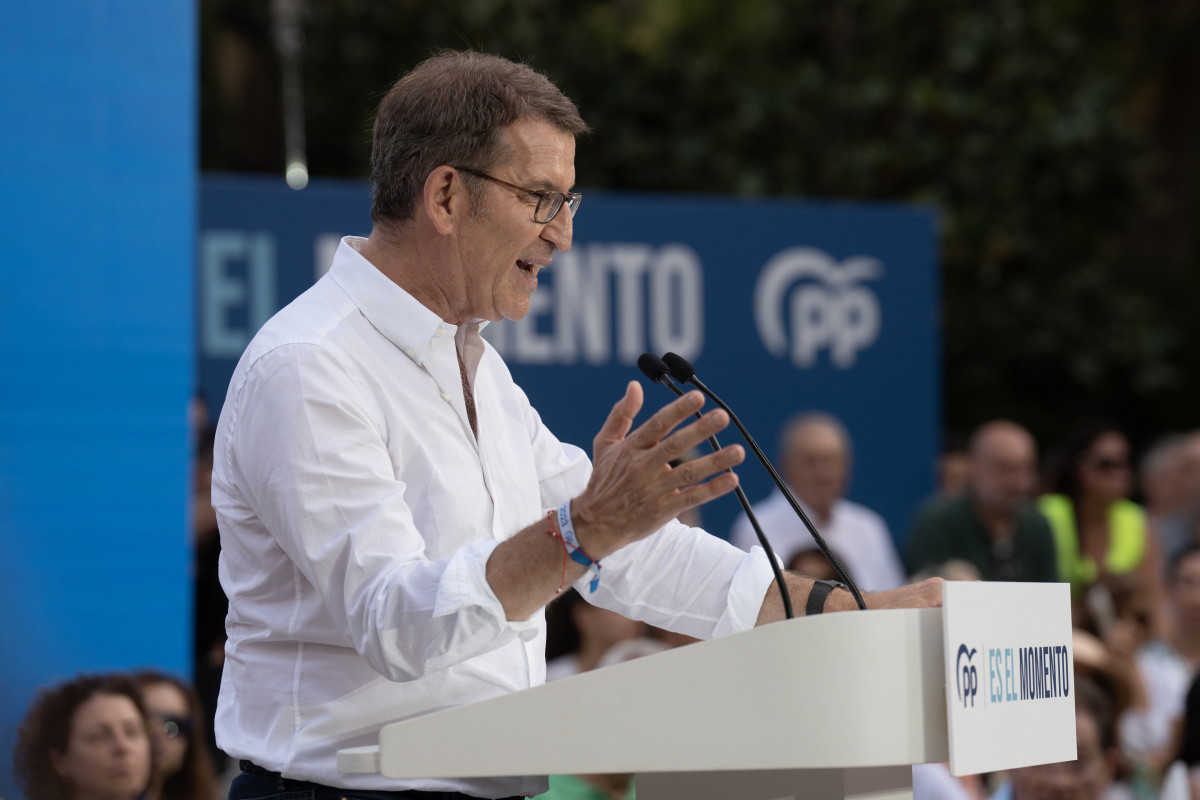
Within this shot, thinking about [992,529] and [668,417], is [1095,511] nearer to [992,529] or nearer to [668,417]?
[992,529]

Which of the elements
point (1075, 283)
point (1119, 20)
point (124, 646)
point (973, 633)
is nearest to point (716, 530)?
point (124, 646)

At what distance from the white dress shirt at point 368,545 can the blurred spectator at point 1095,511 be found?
448 centimetres

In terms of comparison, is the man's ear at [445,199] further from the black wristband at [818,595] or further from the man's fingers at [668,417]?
the black wristband at [818,595]

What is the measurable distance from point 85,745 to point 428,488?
1.65 meters

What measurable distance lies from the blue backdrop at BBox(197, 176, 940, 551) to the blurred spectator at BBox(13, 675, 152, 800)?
2.41 m

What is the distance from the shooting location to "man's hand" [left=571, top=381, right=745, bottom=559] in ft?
4.88

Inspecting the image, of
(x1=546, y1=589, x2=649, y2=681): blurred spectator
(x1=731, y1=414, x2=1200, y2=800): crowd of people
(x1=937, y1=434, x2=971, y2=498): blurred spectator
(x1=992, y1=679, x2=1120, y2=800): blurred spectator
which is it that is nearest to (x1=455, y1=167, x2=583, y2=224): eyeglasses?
(x1=992, y1=679, x2=1120, y2=800): blurred spectator

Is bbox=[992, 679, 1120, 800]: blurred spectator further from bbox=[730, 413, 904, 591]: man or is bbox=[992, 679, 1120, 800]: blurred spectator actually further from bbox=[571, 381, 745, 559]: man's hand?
bbox=[571, 381, 745, 559]: man's hand

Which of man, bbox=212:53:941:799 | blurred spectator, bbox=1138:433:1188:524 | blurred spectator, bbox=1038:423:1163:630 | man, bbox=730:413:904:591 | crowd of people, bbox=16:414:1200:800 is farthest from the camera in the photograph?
blurred spectator, bbox=1138:433:1188:524

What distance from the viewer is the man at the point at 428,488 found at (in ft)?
5.21

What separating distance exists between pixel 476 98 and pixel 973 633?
0.98 m

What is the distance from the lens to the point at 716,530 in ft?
20.4

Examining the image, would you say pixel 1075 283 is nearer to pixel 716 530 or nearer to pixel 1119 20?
pixel 1119 20

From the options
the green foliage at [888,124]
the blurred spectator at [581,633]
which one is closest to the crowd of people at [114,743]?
the blurred spectator at [581,633]
